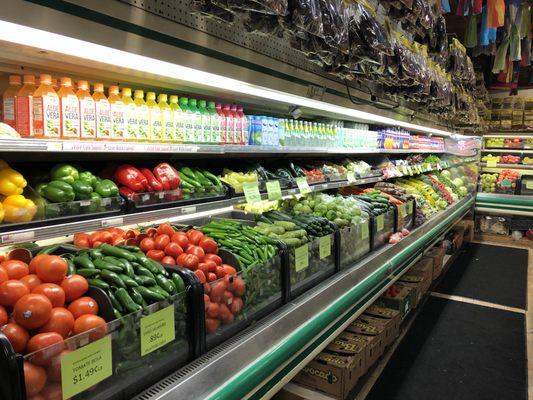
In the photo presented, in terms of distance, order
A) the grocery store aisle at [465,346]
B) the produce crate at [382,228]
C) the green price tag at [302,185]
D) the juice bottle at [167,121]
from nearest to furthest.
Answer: the juice bottle at [167,121] → the green price tag at [302,185] → the grocery store aisle at [465,346] → the produce crate at [382,228]

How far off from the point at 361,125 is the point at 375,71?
5.67ft

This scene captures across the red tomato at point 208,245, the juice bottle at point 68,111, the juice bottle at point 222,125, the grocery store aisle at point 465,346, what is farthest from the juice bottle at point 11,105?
the grocery store aisle at point 465,346

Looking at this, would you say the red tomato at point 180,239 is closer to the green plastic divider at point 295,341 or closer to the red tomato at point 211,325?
the red tomato at point 211,325

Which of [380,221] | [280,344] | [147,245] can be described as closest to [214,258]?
[147,245]

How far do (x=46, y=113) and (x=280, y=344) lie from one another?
134cm

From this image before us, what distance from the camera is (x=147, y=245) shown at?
184 cm

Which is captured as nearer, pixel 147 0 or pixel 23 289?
pixel 23 289

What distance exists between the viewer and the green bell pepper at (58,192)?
168 cm

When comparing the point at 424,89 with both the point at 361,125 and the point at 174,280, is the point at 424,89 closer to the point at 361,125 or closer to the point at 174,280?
the point at 361,125

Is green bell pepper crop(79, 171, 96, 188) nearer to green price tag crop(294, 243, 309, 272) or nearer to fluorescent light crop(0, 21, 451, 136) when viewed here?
fluorescent light crop(0, 21, 451, 136)

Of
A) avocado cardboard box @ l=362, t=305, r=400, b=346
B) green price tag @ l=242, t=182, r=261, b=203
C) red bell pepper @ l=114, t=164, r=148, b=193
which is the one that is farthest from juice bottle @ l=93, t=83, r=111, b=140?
avocado cardboard box @ l=362, t=305, r=400, b=346

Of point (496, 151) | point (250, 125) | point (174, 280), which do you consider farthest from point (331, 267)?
point (496, 151)

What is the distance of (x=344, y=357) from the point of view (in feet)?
8.91

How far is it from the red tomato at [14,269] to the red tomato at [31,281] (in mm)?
38
